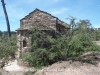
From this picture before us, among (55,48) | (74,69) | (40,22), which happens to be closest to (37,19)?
(40,22)

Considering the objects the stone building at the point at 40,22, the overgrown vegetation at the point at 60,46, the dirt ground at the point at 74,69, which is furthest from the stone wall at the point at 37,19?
the dirt ground at the point at 74,69

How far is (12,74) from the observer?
10.8 metres

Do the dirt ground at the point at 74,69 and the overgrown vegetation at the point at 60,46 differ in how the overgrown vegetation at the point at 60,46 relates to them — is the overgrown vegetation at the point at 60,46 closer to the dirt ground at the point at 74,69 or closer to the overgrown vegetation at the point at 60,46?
the overgrown vegetation at the point at 60,46

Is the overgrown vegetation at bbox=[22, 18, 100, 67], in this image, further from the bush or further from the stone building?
the stone building

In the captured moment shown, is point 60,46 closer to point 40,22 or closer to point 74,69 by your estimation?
point 74,69

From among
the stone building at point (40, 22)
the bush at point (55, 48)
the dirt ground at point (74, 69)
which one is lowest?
the dirt ground at point (74, 69)

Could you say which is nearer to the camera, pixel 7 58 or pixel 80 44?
pixel 7 58

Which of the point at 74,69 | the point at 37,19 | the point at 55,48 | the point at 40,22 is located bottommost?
the point at 74,69

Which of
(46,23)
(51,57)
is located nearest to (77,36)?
(51,57)

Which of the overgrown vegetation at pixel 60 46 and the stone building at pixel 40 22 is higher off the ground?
the stone building at pixel 40 22

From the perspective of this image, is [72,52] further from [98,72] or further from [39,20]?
[39,20]

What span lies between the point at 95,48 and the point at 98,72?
326 inches

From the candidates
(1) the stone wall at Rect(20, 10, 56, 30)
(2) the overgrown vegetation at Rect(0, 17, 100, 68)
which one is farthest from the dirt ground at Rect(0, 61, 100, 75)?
(1) the stone wall at Rect(20, 10, 56, 30)

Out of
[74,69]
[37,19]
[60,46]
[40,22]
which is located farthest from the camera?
[37,19]
